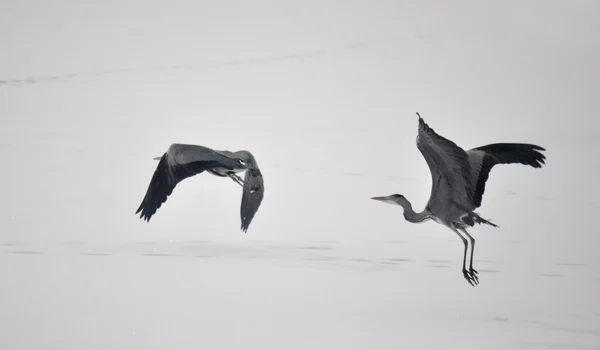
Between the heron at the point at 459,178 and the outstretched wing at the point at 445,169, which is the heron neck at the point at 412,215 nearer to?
the heron at the point at 459,178

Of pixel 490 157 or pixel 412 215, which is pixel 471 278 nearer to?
pixel 412 215

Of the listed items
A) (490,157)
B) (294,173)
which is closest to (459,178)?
(490,157)

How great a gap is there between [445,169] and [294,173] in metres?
1.88

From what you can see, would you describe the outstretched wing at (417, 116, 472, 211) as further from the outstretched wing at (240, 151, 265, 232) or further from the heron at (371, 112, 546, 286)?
the outstretched wing at (240, 151, 265, 232)

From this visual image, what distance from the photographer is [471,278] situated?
4.42 metres

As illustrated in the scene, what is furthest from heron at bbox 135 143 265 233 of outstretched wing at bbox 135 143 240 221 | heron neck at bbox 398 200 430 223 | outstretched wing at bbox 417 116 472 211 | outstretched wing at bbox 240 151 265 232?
outstretched wing at bbox 417 116 472 211

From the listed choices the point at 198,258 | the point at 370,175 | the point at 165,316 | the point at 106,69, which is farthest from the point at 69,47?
the point at 165,316

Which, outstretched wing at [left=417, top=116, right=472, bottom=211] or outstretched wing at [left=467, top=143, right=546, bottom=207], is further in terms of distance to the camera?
outstretched wing at [left=467, top=143, right=546, bottom=207]

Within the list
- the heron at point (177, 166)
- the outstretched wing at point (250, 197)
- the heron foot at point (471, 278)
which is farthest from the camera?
the outstretched wing at point (250, 197)

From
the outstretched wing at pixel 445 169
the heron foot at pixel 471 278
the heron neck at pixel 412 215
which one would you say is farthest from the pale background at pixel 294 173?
the outstretched wing at pixel 445 169

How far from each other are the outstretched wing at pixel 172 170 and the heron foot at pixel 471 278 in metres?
1.41

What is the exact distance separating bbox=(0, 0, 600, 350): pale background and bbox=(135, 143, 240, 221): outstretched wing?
13.1 inches

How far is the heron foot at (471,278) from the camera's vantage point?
432cm

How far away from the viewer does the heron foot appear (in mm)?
4324
